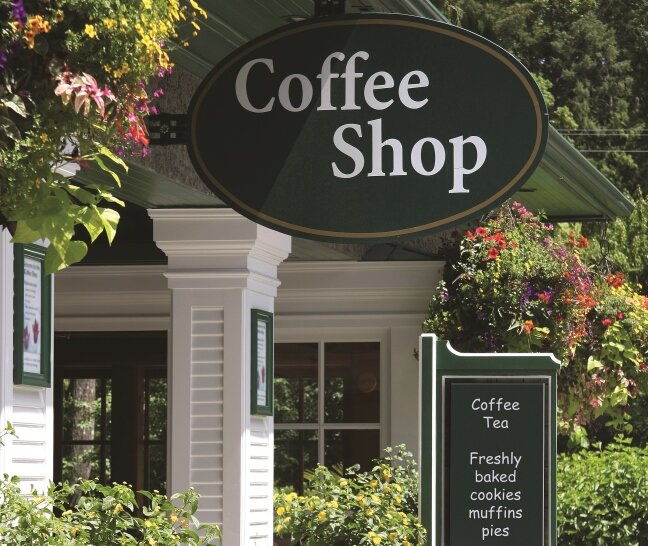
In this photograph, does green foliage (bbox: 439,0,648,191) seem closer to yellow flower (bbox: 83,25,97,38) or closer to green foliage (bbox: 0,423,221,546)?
green foliage (bbox: 0,423,221,546)

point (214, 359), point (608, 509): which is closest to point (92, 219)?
point (214, 359)

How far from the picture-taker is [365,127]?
3.81 m

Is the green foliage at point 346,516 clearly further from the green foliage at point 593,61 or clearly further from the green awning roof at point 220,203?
→ the green foliage at point 593,61

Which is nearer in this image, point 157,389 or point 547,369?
point 547,369

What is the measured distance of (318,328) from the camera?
10.1 metres

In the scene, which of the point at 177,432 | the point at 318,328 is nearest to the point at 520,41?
the point at 318,328

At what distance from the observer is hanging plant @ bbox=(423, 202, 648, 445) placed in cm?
900

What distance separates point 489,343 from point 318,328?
5.10 feet

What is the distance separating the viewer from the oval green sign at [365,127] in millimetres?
3760

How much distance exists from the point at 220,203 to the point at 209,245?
0.82 ft

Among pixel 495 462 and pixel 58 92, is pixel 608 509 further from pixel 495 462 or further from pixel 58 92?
pixel 58 92

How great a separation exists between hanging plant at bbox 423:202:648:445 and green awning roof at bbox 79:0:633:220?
0.42m

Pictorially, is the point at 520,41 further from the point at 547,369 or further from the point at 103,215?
the point at 103,215

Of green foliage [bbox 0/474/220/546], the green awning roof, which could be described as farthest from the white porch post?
green foliage [bbox 0/474/220/546]
